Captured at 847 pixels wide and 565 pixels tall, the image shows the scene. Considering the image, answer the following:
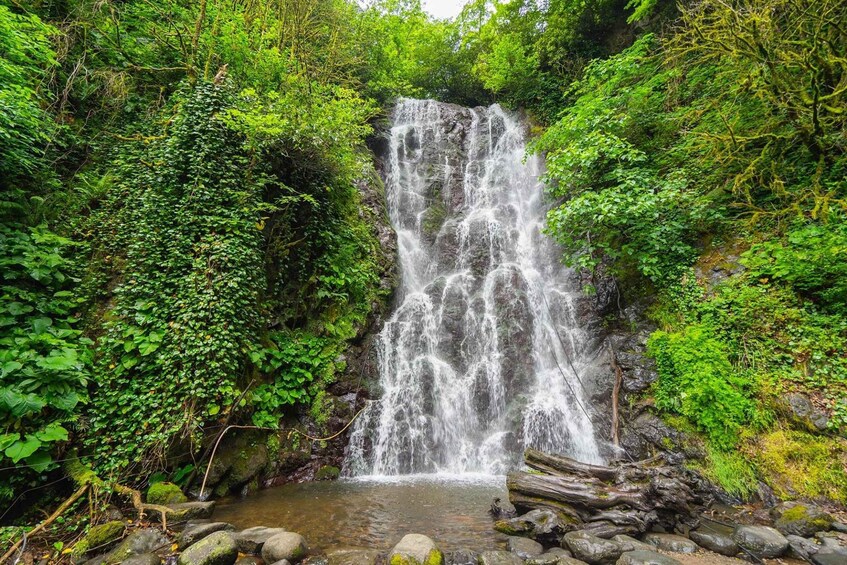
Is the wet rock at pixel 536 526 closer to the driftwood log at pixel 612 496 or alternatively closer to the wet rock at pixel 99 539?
the driftwood log at pixel 612 496

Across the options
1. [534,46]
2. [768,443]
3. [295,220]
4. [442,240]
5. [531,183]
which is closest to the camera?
[768,443]

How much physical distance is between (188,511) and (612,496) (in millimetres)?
5517

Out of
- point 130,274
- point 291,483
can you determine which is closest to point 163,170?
point 130,274

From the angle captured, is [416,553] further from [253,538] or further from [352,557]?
[253,538]

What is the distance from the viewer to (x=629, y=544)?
12.8ft

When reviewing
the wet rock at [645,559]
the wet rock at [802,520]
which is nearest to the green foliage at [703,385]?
the wet rock at [802,520]

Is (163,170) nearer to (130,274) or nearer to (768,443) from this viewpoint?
(130,274)

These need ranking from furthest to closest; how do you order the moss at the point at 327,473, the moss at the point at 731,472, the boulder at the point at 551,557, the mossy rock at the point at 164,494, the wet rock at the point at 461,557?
the moss at the point at 327,473, the moss at the point at 731,472, the mossy rock at the point at 164,494, the wet rock at the point at 461,557, the boulder at the point at 551,557

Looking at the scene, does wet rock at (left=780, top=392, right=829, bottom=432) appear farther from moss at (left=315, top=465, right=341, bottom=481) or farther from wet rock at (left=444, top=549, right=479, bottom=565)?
moss at (left=315, top=465, right=341, bottom=481)

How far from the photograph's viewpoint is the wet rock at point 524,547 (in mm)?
3873

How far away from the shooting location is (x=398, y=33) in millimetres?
18750

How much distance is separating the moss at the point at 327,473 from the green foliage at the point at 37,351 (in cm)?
384

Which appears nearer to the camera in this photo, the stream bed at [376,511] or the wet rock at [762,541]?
the wet rock at [762,541]

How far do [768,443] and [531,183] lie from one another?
10.2 m
